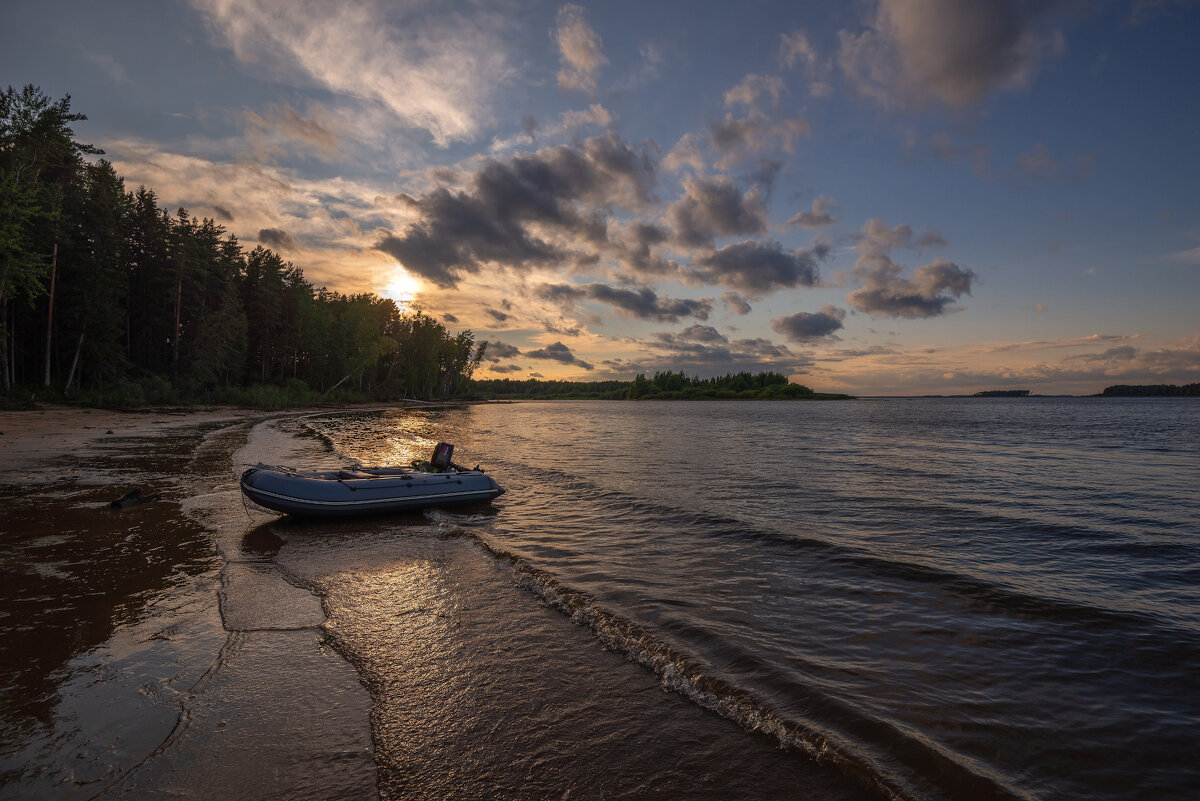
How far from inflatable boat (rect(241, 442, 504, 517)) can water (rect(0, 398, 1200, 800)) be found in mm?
608

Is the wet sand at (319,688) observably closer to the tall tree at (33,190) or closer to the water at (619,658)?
the water at (619,658)

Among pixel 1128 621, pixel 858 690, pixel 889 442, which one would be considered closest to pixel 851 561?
pixel 1128 621

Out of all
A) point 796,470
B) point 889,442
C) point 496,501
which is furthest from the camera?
point 889,442

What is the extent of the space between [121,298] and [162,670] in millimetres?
56609

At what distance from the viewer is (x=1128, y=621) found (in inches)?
284

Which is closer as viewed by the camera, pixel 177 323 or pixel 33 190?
pixel 33 190

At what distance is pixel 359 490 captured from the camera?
12.1 m

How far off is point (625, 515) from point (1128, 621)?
919 centimetres

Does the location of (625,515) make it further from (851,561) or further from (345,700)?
(345,700)

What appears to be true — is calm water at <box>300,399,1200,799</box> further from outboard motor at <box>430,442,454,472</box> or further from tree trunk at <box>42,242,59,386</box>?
tree trunk at <box>42,242,59,386</box>

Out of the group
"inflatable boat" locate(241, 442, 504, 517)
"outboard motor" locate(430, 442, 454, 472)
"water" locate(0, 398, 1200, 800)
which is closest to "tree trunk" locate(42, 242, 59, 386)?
"water" locate(0, 398, 1200, 800)

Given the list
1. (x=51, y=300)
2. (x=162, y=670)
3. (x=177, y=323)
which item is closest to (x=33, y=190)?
(x=51, y=300)

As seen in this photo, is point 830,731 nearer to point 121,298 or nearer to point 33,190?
point 33,190

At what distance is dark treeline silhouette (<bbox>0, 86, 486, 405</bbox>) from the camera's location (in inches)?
1182
